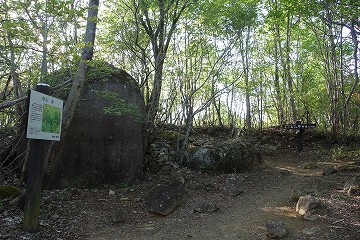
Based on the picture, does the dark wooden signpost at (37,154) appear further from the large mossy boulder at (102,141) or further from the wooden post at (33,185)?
the large mossy boulder at (102,141)

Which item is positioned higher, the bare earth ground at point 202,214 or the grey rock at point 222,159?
the grey rock at point 222,159

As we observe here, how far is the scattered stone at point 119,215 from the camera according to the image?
545 cm

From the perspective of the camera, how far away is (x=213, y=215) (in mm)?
5836

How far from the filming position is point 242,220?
5.45m

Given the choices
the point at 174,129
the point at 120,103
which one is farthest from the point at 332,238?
the point at 174,129

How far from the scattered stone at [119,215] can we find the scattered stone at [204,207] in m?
1.50

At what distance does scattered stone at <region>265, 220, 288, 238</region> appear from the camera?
4396mm

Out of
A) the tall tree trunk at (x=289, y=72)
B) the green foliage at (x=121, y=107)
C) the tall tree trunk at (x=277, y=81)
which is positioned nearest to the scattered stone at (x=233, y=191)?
the green foliage at (x=121, y=107)

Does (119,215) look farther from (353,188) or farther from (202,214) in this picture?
(353,188)

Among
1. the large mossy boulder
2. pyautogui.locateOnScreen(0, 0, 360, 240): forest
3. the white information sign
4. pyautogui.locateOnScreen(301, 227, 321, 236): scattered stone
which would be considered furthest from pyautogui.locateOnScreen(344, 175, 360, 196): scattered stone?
the white information sign

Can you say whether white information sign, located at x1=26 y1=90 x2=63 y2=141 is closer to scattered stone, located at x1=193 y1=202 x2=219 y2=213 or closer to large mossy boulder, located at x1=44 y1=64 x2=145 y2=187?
large mossy boulder, located at x1=44 y1=64 x2=145 y2=187

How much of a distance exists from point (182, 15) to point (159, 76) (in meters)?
2.54

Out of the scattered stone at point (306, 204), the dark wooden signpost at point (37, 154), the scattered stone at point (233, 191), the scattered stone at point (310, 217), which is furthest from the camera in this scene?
the scattered stone at point (233, 191)

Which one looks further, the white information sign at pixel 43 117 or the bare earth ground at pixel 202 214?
the bare earth ground at pixel 202 214
